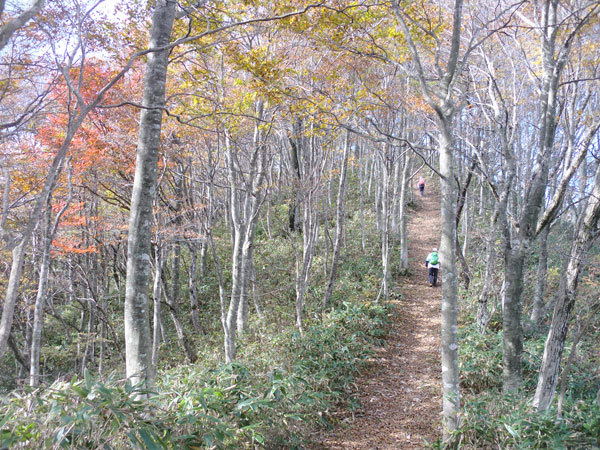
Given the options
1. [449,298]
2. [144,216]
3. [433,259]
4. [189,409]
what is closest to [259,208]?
[144,216]

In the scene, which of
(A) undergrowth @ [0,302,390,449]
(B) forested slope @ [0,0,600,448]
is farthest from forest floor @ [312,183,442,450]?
(A) undergrowth @ [0,302,390,449]

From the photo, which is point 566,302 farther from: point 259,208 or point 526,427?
point 259,208

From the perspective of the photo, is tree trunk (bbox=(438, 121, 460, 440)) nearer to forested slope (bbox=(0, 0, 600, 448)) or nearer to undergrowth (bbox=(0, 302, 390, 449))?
forested slope (bbox=(0, 0, 600, 448))

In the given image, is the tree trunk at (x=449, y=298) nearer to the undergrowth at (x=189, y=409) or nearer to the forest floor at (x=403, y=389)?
the forest floor at (x=403, y=389)

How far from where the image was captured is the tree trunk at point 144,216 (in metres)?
3.40

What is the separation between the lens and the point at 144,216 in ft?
11.6

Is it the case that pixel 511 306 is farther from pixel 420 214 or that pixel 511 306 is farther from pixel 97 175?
pixel 420 214

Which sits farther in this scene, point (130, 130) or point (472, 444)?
point (130, 130)

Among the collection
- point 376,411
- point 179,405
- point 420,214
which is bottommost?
point 376,411

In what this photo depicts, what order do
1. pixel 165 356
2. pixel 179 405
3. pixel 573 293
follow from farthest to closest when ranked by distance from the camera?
pixel 165 356 → pixel 573 293 → pixel 179 405

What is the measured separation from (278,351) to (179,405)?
12.4 ft

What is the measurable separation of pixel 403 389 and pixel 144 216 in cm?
528

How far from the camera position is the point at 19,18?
117 inches

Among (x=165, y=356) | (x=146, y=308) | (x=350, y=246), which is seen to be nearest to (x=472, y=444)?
(x=146, y=308)
